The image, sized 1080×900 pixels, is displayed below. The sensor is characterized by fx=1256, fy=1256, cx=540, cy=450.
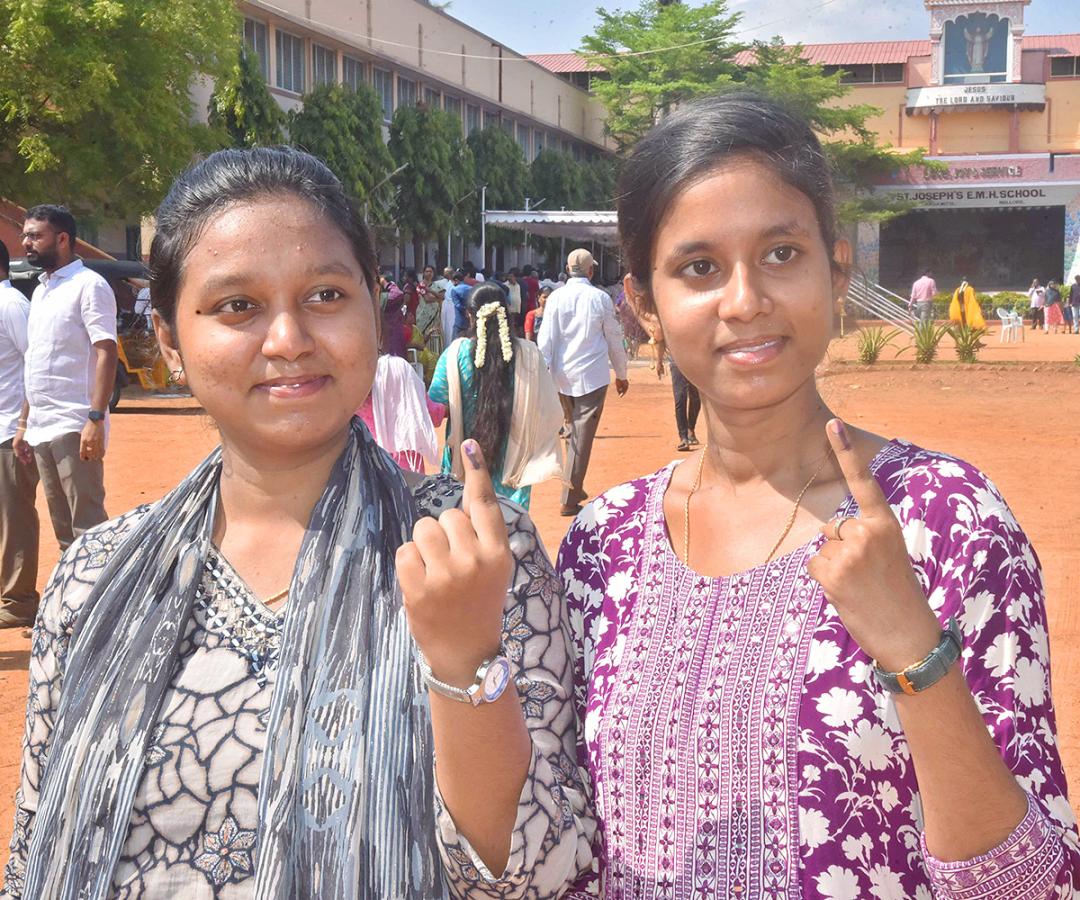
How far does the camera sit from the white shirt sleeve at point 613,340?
10.3 m

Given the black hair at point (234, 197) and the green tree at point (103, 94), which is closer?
the black hair at point (234, 197)

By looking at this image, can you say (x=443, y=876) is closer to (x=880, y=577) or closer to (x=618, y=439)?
(x=880, y=577)

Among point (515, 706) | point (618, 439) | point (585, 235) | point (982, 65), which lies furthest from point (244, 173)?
point (982, 65)

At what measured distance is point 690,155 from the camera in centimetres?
183

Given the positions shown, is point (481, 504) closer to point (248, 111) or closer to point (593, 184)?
point (248, 111)

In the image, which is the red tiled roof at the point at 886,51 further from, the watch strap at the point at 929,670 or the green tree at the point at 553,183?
the watch strap at the point at 929,670

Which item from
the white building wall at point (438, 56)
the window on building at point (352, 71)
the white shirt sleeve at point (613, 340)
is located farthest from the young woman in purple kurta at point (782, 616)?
the window on building at point (352, 71)

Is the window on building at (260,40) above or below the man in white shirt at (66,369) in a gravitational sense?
above

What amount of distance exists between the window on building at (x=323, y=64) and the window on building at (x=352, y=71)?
46 cm

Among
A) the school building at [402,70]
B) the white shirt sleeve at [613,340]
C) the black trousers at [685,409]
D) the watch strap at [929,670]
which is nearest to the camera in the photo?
the watch strap at [929,670]

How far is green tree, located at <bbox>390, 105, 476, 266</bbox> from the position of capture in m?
31.3

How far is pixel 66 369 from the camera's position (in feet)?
20.4

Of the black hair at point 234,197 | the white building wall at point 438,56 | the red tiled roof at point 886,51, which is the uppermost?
the red tiled roof at point 886,51

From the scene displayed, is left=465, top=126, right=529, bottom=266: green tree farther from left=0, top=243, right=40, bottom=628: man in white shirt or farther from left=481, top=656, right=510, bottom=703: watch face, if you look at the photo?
left=481, top=656, right=510, bottom=703: watch face
